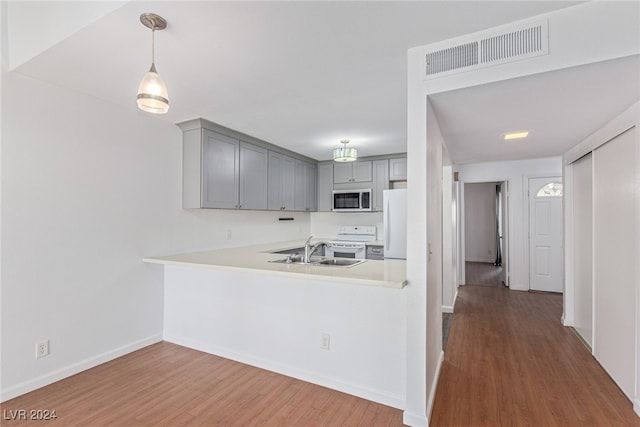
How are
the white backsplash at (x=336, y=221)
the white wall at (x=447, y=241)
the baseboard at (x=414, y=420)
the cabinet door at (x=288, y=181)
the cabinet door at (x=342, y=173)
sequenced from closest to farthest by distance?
the baseboard at (x=414, y=420) < the white wall at (x=447, y=241) < the cabinet door at (x=288, y=181) < the cabinet door at (x=342, y=173) < the white backsplash at (x=336, y=221)

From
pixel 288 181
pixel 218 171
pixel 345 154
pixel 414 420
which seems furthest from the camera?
pixel 288 181

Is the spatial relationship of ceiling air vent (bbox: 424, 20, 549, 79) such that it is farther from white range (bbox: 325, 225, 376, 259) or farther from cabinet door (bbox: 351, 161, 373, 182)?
white range (bbox: 325, 225, 376, 259)

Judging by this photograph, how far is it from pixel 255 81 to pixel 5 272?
225 cm

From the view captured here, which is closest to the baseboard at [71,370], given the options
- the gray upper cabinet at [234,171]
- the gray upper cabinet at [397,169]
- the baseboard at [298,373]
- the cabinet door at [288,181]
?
the baseboard at [298,373]

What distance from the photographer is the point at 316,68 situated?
2.08 meters

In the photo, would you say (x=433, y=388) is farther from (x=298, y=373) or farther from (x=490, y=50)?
(x=490, y=50)

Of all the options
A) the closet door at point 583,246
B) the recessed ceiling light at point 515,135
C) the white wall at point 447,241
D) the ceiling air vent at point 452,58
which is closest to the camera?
the ceiling air vent at point 452,58

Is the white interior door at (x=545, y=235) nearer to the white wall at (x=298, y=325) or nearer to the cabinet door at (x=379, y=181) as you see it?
the cabinet door at (x=379, y=181)

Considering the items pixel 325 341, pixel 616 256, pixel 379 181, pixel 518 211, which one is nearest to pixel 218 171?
pixel 325 341

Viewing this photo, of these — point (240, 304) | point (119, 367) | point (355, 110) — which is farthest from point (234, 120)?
point (119, 367)

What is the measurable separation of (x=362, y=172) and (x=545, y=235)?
128 inches

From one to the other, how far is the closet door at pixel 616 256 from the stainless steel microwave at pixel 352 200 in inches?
109

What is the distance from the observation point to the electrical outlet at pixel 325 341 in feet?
7.88

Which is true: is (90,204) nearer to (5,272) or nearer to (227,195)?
(5,272)
